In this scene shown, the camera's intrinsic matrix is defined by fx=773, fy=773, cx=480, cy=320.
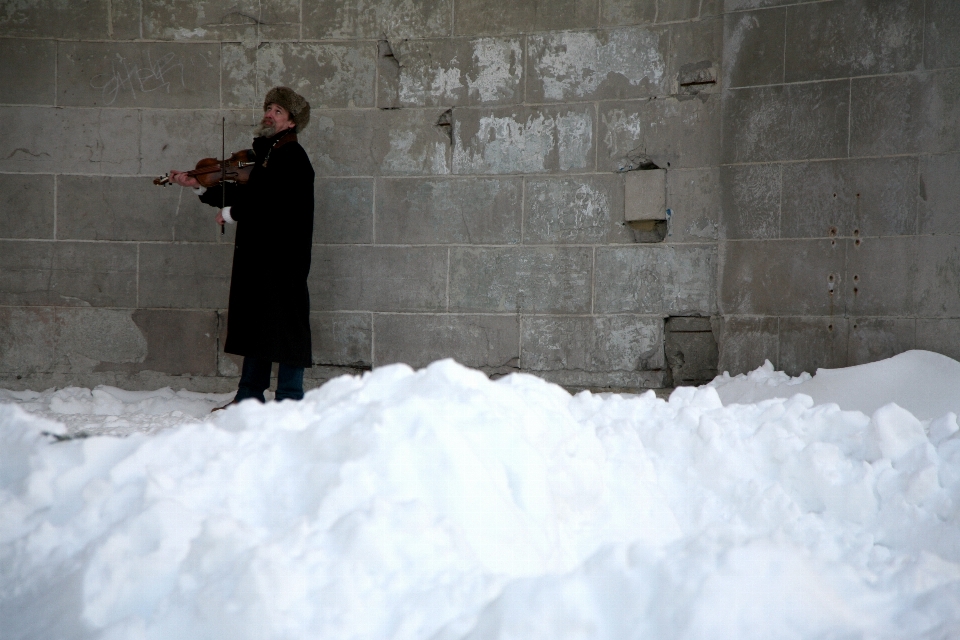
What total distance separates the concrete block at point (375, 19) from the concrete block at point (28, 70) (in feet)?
5.43

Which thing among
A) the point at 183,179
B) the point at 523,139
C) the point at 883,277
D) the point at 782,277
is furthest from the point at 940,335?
the point at 183,179

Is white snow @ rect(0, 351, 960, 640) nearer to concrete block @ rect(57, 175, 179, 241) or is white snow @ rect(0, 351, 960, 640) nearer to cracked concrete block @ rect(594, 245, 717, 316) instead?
Answer: cracked concrete block @ rect(594, 245, 717, 316)

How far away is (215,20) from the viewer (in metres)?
4.97

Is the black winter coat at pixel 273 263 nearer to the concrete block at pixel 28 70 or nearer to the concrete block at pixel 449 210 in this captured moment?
the concrete block at pixel 449 210

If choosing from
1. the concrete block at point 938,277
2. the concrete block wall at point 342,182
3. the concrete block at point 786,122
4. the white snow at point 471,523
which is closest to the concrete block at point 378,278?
the concrete block wall at point 342,182

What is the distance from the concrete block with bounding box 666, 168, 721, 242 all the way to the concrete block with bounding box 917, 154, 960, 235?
41.1 inches

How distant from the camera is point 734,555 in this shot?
5.47 feet

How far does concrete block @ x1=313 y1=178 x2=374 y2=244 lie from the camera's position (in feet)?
16.1

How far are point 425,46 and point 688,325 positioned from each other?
237 cm

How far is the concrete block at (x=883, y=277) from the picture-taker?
13.1 feet

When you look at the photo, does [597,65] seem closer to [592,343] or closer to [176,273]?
[592,343]

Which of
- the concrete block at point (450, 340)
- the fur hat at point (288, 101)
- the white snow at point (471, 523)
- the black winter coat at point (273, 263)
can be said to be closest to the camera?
the white snow at point (471, 523)

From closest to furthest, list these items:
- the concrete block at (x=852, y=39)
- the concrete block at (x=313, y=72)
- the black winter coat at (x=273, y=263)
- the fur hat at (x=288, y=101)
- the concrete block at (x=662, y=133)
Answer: the concrete block at (x=852, y=39) → the black winter coat at (x=273, y=263) → the fur hat at (x=288, y=101) → the concrete block at (x=662, y=133) → the concrete block at (x=313, y=72)

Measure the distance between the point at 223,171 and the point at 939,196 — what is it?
3.82m
